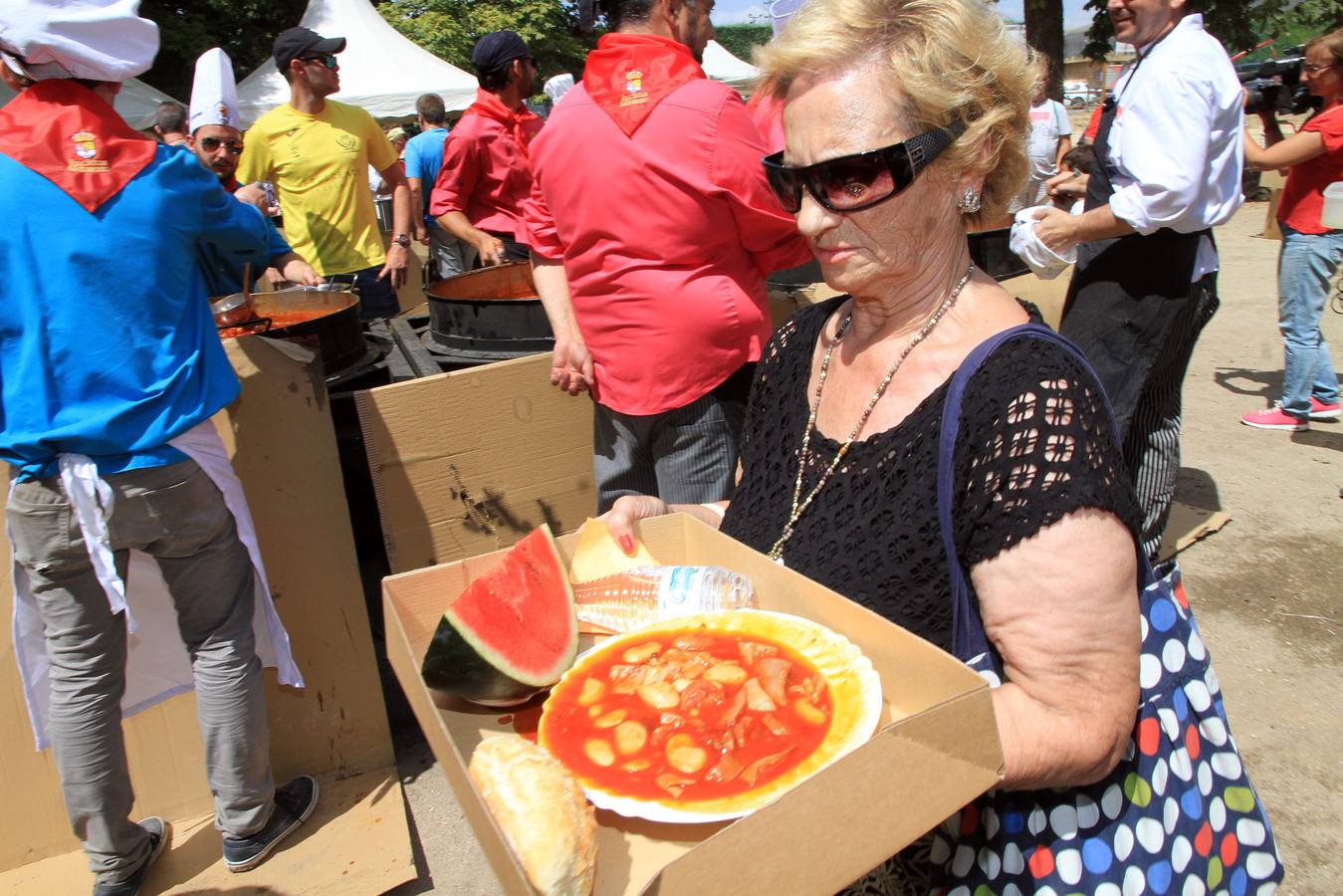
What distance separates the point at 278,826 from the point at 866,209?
294 cm

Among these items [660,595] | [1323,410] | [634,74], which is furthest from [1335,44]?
[660,595]

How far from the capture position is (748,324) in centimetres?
288

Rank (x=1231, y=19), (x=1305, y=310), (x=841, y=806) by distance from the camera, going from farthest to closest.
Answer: (x=1231, y=19), (x=1305, y=310), (x=841, y=806)

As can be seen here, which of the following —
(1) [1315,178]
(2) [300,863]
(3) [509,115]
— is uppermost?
(3) [509,115]

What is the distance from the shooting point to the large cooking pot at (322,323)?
3.34 meters

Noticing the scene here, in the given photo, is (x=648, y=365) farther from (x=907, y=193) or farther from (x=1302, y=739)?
(x=1302, y=739)

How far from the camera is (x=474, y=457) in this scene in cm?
347

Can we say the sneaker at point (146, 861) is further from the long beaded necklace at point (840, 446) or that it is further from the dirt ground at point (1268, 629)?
the long beaded necklace at point (840, 446)

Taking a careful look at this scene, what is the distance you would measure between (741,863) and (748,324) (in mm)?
2137

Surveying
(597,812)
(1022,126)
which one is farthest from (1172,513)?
(597,812)

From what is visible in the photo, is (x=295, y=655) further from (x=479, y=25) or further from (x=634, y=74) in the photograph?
(x=479, y=25)

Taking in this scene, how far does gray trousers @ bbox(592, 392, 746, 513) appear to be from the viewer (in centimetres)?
299

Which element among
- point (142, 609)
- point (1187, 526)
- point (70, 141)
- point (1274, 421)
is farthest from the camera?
point (1274, 421)

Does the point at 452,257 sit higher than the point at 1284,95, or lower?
lower
